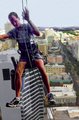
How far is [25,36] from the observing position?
3176mm

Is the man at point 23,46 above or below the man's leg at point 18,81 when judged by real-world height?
above

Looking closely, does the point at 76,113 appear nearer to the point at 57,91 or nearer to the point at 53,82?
the point at 57,91

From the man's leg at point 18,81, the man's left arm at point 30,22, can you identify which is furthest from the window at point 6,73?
the man's left arm at point 30,22

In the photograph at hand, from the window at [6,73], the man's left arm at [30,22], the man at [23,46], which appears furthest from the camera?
the window at [6,73]

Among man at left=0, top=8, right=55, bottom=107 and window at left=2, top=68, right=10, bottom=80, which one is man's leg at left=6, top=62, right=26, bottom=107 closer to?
man at left=0, top=8, right=55, bottom=107

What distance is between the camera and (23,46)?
10.5 feet

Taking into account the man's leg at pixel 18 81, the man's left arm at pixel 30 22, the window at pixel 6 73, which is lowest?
the window at pixel 6 73

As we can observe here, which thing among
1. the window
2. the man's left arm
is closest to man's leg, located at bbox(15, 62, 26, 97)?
the man's left arm

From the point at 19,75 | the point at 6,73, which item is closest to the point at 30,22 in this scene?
the point at 19,75

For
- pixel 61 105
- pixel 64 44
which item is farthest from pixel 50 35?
pixel 61 105

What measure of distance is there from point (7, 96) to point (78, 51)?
15.1 m

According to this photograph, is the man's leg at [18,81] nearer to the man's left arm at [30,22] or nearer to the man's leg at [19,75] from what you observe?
the man's leg at [19,75]

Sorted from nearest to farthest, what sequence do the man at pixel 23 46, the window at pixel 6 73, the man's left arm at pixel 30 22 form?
the man's left arm at pixel 30 22 < the man at pixel 23 46 < the window at pixel 6 73

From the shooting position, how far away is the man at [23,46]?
10.3ft
